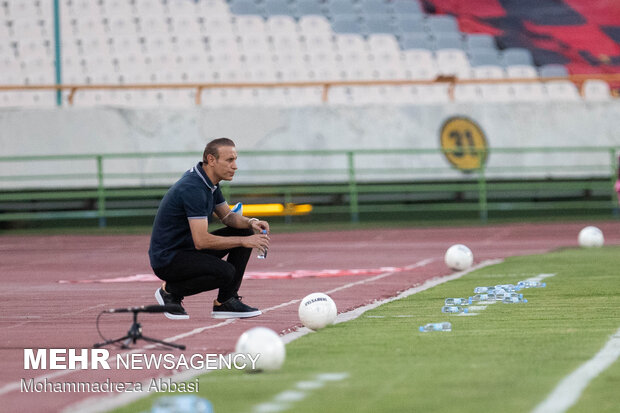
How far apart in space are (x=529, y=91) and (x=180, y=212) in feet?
72.4

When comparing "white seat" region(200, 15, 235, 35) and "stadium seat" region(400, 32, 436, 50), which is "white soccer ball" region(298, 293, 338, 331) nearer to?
"white seat" region(200, 15, 235, 35)

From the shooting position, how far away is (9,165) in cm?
2592

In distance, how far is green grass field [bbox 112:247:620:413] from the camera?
5199mm

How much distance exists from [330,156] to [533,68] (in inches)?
301

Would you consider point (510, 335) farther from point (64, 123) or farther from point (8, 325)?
point (64, 123)

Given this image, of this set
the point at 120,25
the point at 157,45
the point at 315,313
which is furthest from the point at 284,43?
the point at 315,313

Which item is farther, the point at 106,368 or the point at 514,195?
the point at 514,195

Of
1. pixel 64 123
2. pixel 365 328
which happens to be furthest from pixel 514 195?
pixel 365 328

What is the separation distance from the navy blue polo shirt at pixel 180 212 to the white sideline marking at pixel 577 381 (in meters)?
3.64

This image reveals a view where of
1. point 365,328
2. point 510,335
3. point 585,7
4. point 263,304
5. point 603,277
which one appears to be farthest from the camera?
point 585,7

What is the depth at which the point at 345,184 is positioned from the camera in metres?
26.9

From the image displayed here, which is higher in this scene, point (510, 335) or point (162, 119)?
point (162, 119)

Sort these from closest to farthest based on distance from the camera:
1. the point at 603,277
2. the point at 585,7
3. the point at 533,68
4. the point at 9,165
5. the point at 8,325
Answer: the point at 8,325 < the point at 603,277 < the point at 9,165 < the point at 533,68 < the point at 585,7

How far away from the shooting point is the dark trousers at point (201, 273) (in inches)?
369
